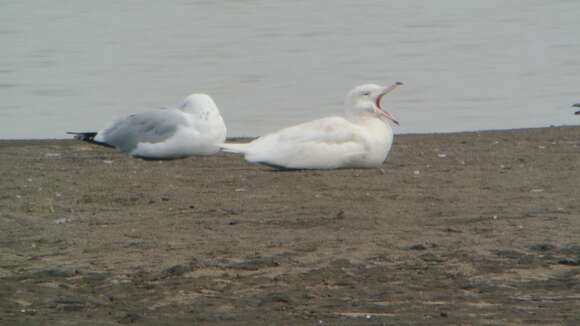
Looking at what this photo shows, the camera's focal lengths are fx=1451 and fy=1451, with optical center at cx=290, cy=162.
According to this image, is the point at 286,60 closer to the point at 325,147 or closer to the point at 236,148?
the point at 236,148

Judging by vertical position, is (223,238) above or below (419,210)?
below

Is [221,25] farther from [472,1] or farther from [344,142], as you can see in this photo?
[344,142]

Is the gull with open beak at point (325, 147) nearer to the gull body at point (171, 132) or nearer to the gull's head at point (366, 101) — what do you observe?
the gull's head at point (366, 101)

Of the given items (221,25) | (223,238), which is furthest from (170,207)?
(221,25)

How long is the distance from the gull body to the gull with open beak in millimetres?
617

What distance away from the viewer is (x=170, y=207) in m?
8.59

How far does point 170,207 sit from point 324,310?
110 inches

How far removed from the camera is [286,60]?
1808 cm

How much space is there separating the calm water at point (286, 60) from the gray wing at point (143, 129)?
2.07 metres

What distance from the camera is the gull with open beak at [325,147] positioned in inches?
387

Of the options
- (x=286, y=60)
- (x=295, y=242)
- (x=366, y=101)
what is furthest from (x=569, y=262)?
(x=286, y=60)

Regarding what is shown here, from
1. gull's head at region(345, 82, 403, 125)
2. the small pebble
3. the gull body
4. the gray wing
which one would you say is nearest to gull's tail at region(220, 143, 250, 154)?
the gull body

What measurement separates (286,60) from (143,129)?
23.6 feet

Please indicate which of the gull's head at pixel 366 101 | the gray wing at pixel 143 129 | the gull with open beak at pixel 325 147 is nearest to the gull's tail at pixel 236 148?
the gull with open beak at pixel 325 147
